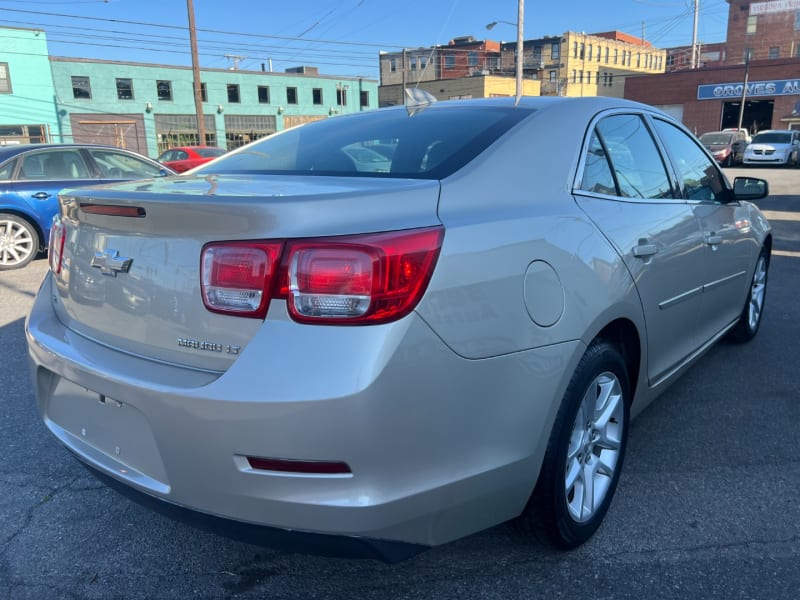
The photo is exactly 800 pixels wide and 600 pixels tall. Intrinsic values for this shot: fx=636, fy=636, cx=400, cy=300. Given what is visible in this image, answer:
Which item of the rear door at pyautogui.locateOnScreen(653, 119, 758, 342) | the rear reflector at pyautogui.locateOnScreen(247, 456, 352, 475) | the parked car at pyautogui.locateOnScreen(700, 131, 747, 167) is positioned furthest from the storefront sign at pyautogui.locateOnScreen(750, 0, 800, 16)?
the rear reflector at pyautogui.locateOnScreen(247, 456, 352, 475)

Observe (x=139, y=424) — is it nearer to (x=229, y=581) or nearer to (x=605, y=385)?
(x=229, y=581)

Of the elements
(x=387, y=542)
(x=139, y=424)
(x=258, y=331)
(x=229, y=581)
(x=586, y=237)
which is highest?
(x=586, y=237)

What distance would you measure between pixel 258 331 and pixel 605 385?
1386 mm

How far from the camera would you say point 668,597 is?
207 centimetres

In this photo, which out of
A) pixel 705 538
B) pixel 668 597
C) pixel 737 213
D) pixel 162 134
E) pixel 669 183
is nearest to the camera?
pixel 668 597

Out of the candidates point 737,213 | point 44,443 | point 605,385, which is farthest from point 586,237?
point 44,443

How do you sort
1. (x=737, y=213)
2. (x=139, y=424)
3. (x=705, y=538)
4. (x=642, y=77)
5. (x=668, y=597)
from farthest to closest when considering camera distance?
(x=642, y=77), (x=737, y=213), (x=705, y=538), (x=668, y=597), (x=139, y=424)

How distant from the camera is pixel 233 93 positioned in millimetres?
45812

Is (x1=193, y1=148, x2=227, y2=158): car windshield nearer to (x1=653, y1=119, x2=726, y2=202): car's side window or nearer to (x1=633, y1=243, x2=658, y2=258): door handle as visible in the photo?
(x1=653, y1=119, x2=726, y2=202): car's side window

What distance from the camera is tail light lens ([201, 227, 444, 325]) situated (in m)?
1.60

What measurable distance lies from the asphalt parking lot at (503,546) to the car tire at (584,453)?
13 cm

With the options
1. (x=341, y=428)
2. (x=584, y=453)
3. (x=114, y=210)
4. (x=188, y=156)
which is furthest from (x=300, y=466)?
(x=188, y=156)

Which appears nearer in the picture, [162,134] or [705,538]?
[705,538]

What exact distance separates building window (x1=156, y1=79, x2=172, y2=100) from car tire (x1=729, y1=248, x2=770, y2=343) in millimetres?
44936
